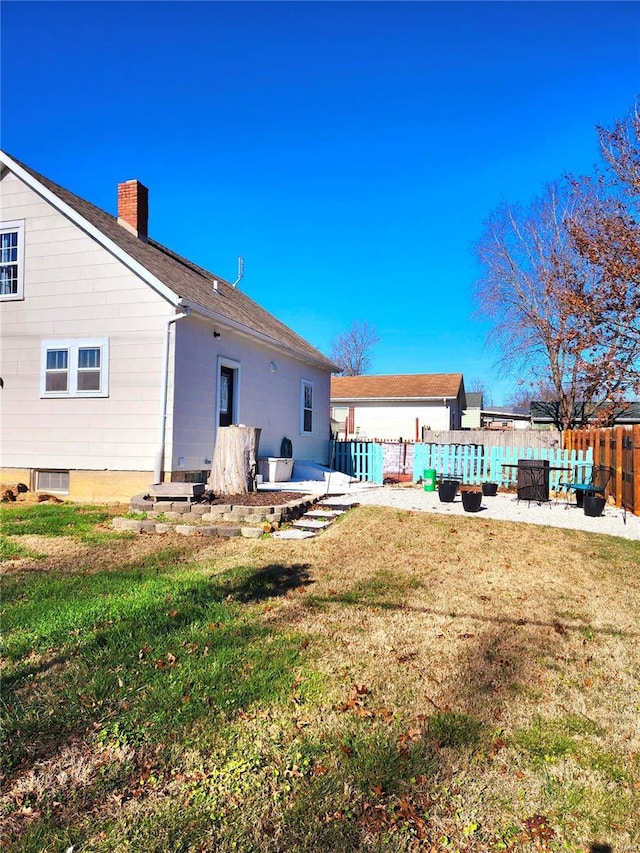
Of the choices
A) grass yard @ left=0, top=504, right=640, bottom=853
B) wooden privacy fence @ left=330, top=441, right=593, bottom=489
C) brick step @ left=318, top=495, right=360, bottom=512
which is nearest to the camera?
grass yard @ left=0, top=504, right=640, bottom=853

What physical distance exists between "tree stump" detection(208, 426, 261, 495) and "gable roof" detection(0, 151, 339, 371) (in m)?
2.74

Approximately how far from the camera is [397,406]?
29.1 m

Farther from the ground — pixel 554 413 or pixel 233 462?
pixel 554 413

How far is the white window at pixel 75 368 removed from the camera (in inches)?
400

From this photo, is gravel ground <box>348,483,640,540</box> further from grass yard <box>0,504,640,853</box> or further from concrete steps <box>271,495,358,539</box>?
grass yard <box>0,504,640,853</box>

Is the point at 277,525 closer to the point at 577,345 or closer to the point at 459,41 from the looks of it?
the point at 459,41

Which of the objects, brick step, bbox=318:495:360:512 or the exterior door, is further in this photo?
the exterior door

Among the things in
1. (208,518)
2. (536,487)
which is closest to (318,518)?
(208,518)

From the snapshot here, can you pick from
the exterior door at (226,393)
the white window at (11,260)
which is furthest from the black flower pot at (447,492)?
the white window at (11,260)

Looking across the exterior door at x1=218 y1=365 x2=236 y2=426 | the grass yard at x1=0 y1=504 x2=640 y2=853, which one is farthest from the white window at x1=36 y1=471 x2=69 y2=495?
the grass yard at x1=0 y1=504 x2=640 y2=853

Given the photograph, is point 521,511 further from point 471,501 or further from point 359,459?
point 359,459

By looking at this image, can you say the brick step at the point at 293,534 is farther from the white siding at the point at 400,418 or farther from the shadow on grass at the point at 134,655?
the white siding at the point at 400,418

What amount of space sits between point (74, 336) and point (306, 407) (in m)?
7.57

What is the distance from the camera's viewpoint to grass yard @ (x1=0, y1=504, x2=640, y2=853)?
2.04m
